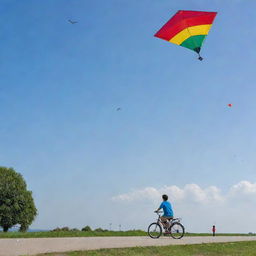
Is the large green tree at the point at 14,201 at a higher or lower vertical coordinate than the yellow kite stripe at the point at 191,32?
lower

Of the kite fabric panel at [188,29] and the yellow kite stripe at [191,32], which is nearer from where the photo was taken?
the kite fabric panel at [188,29]

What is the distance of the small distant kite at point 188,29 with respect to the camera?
18978 millimetres

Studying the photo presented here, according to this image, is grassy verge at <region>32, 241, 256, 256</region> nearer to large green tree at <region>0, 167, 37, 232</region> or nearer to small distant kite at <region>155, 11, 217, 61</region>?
small distant kite at <region>155, 11, 217, 61</region>

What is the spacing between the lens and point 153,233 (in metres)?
19.2

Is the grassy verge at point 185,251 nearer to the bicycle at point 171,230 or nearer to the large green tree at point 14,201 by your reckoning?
the bicycle at point 171,230

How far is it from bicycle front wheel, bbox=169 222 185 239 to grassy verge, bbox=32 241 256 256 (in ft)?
6.35

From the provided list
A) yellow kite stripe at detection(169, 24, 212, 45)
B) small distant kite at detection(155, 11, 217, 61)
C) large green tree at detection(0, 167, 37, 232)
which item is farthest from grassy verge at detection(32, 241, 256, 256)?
large green tree at detection(0, 167, 37, 232)

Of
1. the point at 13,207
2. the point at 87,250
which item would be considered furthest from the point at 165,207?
the point at 13,207

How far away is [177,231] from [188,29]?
10.0 metres

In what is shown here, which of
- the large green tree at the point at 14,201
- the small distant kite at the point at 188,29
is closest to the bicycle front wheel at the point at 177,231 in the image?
the small distant kite at the point at 188,29

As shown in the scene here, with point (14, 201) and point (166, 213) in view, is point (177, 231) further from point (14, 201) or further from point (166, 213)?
point (14, 201)

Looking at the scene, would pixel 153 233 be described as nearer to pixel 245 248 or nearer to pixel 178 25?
pixel 245 248

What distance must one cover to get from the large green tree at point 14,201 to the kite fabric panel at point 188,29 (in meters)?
36.9

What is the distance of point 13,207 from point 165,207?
3544 centimetres
